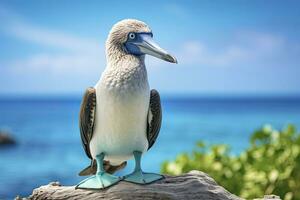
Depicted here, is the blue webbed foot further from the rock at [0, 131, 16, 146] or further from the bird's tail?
the rock at [0, 131, 16, 146]

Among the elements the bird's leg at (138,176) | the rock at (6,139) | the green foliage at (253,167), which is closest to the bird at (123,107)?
the bird's leg at (138,176)

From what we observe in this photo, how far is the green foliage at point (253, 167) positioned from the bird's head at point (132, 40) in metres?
2.02

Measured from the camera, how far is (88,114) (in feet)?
10.1

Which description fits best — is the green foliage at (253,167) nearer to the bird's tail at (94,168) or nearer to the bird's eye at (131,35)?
the bird's tail at (94,168)

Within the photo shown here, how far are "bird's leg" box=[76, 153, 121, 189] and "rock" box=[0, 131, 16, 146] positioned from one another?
15.3 metres

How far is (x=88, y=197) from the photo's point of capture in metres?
3.10

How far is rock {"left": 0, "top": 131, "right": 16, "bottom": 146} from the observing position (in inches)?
704

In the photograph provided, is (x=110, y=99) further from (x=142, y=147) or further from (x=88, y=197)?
(x=88, y=197)

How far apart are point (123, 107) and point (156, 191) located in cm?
53

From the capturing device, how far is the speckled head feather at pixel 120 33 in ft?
10.0

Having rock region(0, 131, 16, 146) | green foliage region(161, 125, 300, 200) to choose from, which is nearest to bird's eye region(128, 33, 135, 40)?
green foliage region(161, 125, 300, 200)

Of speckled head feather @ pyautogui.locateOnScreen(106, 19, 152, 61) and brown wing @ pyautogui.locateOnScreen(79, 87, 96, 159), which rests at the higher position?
speckled head feather @ pyautogui.locateOnScreen(106, 19, 152, 61)

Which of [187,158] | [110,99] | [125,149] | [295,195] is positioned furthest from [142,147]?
[295,195]

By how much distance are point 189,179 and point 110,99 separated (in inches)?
29.1
